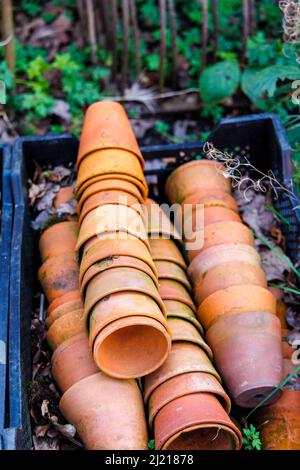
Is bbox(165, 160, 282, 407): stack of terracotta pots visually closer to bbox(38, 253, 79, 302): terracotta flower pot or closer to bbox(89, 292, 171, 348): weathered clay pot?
bbox(89, 292, 171, 348): weathered clay pot

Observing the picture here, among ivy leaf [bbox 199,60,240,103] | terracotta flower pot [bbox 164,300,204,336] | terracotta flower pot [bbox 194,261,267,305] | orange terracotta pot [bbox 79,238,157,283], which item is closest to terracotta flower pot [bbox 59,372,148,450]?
terracotta flower pot [bbox 164,300,204,336]

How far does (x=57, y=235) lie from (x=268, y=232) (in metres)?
1.08

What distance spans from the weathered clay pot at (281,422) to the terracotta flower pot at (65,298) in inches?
33.5

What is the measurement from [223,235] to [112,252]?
0.57 meters

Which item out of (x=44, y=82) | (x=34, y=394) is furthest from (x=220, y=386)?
(x=44, y=82)

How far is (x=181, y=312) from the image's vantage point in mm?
2352

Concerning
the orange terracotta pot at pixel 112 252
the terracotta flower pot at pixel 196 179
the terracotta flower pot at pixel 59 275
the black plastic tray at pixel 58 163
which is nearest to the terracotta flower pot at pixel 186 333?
the orange terracotta pot at pixel 112 252

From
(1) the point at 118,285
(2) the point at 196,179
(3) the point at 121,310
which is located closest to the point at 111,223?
(1) the point at 118,285

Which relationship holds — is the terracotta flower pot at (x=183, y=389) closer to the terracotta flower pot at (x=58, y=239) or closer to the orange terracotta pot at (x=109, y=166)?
the terracotta flower pot at (x=58, y=239)

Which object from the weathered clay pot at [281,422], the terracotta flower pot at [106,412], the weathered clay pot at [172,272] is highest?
the weathered clay pot at [172,272]

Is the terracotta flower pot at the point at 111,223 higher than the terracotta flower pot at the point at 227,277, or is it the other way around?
the terracotta flower pot at the point at 111,223

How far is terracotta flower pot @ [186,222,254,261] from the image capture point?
8.42 ft

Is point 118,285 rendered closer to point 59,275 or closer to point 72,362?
point 72,362

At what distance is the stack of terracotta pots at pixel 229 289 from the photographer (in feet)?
7.38
